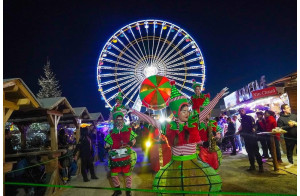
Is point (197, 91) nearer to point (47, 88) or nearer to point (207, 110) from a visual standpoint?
point (207, 110)

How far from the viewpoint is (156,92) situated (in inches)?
190

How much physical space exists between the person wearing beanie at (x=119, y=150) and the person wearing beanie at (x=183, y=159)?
1.81 m

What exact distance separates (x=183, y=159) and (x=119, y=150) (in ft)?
7.67

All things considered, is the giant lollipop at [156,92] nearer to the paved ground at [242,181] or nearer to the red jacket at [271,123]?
the paved ground at [242,181]

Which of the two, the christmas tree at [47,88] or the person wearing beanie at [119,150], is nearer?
the person wearing beanie at [119,150]

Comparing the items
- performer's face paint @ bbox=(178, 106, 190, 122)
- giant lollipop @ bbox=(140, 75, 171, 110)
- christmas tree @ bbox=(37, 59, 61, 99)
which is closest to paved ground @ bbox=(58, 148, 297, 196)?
giant lollipop @ bbox=(140, 75, 171, 110)

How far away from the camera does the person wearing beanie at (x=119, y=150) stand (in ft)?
16.1

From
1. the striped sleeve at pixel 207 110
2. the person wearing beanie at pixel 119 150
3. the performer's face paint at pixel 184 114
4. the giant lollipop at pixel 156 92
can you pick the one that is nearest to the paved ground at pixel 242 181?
the person wearing beanie at pixel 119 150

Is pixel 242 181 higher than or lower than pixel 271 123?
lower

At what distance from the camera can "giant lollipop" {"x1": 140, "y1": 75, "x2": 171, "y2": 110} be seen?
189 inches

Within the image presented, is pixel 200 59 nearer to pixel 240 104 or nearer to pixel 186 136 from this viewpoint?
pixel 240 104

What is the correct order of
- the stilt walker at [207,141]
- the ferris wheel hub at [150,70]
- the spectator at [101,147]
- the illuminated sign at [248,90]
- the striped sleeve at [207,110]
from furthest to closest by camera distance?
the ferris wheel hub at [150,70] → the illuminated sign at [248,90] → the spectator at [101,147] → the stilt walker at [207,141] → the striped sleeve at [207,110]

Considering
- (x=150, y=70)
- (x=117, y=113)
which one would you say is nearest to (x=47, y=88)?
(x=150, y=70)

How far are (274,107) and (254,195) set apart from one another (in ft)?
32.9
